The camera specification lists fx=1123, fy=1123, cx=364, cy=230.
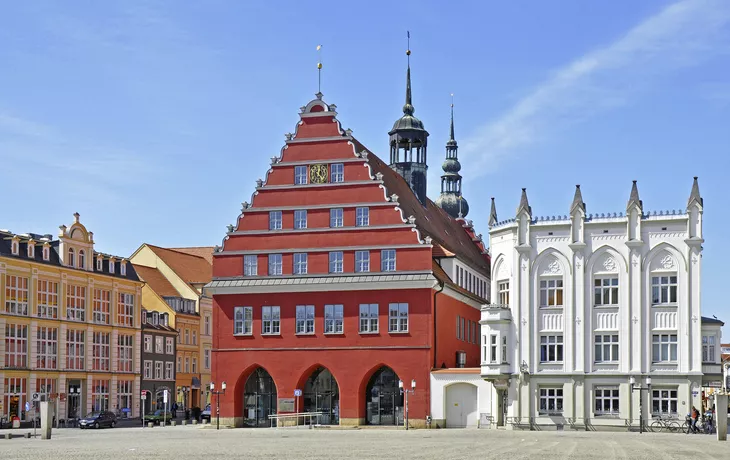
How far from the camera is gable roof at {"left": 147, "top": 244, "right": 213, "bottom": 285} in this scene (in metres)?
112

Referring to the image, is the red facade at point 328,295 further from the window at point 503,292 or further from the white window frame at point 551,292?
the white window frame at point 551,292

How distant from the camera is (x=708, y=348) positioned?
62.7 meters

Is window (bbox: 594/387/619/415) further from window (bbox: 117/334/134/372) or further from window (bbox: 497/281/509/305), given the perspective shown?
window (bbox: 117/334/134/372)

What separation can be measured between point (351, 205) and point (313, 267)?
4.69 meters

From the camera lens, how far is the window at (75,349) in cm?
8581

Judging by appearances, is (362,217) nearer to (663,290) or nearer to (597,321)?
(597,321)

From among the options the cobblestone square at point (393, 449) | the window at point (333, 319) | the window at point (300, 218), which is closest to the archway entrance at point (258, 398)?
the window at point (333, 319)

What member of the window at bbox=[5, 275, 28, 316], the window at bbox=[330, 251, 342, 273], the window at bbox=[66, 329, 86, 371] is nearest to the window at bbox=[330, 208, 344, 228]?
the window at bbox=[330, 251, 342, 273]

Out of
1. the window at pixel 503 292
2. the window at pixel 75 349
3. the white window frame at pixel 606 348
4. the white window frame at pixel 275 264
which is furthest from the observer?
the window at pixel 75 349

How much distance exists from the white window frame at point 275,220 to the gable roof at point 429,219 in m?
6.81

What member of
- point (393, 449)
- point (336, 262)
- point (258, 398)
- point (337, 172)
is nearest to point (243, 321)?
point (258, 398)

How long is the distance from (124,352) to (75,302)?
9117mm

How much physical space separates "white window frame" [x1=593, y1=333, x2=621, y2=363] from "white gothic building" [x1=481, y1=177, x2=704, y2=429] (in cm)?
6

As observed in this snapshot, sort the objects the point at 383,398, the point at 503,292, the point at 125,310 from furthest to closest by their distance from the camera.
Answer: the point at 125,310 → the point at 383,398 → the point at 503,292
